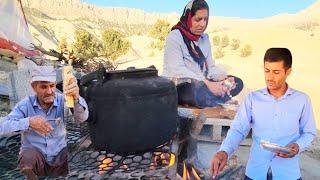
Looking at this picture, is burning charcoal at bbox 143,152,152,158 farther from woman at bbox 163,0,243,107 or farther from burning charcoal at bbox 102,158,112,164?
woman at bbox 163,0,243,107

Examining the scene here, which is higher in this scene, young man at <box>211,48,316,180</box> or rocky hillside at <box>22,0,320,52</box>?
rocky hillside at <box>22,0,320,52</box>

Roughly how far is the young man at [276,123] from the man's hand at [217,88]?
6.82 feet

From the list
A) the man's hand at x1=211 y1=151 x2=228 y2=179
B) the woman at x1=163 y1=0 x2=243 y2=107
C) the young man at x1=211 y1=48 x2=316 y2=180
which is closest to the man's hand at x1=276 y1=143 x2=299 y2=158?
the young man at x1=211 y1=48 x2=316 y2=180

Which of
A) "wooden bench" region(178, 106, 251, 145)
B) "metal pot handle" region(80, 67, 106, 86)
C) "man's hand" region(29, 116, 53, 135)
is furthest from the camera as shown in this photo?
"wooden bench" region(178, 106, 251, 145)

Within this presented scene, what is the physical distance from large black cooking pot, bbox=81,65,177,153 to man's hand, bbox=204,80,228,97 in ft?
4.15

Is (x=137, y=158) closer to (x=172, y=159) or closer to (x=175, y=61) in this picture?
(x=172, y=159)

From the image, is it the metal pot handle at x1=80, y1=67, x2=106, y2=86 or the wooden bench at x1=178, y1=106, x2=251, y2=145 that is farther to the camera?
the wooden bench at x1=178, y1=106, x2=251, y2=145

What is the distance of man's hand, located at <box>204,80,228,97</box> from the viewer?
470cm

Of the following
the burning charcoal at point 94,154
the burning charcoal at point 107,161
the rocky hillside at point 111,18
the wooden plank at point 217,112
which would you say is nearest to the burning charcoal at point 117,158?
the burning charcoal at point 107,161

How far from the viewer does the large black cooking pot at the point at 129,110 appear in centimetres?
331

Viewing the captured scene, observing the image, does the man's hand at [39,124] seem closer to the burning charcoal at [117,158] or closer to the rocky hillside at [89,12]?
the burning charcoal at [117,158]

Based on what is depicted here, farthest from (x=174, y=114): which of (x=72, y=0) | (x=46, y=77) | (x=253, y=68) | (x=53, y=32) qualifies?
(x=72, y=0)

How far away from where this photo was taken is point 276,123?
8.25 feet

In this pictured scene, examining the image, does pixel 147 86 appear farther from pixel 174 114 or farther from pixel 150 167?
pixel 150 167
